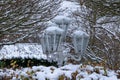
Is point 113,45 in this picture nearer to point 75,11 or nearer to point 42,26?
point 42,26

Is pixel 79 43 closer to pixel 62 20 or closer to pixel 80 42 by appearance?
pixel 80 42

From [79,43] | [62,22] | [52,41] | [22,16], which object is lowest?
[22,16]

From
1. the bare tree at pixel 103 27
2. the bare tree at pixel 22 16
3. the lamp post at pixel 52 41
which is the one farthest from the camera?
the bare tree at pixel 22 16

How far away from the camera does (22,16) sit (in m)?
14.9

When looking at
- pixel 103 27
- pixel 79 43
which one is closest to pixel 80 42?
pixel 79 43

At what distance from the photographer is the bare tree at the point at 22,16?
1392cm

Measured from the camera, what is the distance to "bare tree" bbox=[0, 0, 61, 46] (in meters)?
13.9

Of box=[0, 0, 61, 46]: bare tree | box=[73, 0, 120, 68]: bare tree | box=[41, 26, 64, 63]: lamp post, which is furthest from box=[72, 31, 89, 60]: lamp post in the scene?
box=[0, 0, 61, 46]: bare tree

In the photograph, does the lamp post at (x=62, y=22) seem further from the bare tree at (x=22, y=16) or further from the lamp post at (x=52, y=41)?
the bare tree at (x=22, y=16)

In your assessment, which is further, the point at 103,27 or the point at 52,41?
the point at 103,27

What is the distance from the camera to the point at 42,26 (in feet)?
52.9

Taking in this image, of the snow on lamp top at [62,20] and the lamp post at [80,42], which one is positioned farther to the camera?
the snow on lamp top at [62,20]

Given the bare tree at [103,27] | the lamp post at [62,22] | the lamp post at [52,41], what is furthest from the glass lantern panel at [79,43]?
the bare tree at [103,27]

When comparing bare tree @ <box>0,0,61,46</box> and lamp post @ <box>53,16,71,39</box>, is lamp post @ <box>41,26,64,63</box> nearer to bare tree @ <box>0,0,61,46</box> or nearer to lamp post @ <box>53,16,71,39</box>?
lamp post @ <box>53,16,71,39</box>
